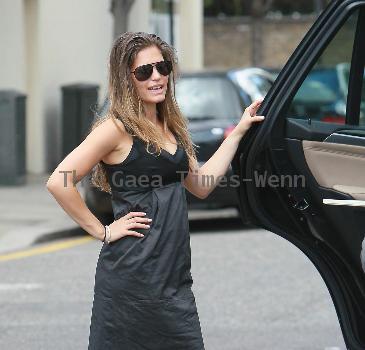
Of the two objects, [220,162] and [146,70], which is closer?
[146,70]

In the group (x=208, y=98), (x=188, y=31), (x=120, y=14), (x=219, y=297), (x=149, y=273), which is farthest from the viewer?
(x=188, y=31)

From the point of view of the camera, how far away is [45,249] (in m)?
11.6

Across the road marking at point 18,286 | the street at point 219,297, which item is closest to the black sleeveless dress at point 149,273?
the street at point 219,297

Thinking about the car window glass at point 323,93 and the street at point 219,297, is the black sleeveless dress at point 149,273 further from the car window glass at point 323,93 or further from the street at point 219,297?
the car window glass at point 323,93

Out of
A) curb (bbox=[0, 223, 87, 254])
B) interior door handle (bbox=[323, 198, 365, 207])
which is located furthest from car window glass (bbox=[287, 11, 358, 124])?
interior door handle (bbox=[323, 198, 365, 207])

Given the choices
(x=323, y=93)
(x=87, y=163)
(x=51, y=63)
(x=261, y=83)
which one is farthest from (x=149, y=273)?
(x=51, y=63)

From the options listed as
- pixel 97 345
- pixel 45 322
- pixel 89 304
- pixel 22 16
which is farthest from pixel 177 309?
pixel 22 16

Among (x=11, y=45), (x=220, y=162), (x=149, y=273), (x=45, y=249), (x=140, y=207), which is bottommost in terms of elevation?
(x=45, y=249)

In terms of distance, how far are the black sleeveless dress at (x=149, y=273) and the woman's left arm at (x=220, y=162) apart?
0.63ft

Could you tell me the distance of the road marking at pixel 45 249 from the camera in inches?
437

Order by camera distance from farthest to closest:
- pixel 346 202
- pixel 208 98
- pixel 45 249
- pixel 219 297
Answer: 1. pixel 208 98
2. pixel 45 249
3. pixel 219 297
4. pixel 346 202

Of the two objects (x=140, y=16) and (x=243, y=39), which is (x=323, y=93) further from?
(x=243, y=39)

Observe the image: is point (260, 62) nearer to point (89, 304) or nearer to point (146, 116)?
point (89, 304)

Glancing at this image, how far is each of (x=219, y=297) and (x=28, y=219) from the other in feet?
16.2
